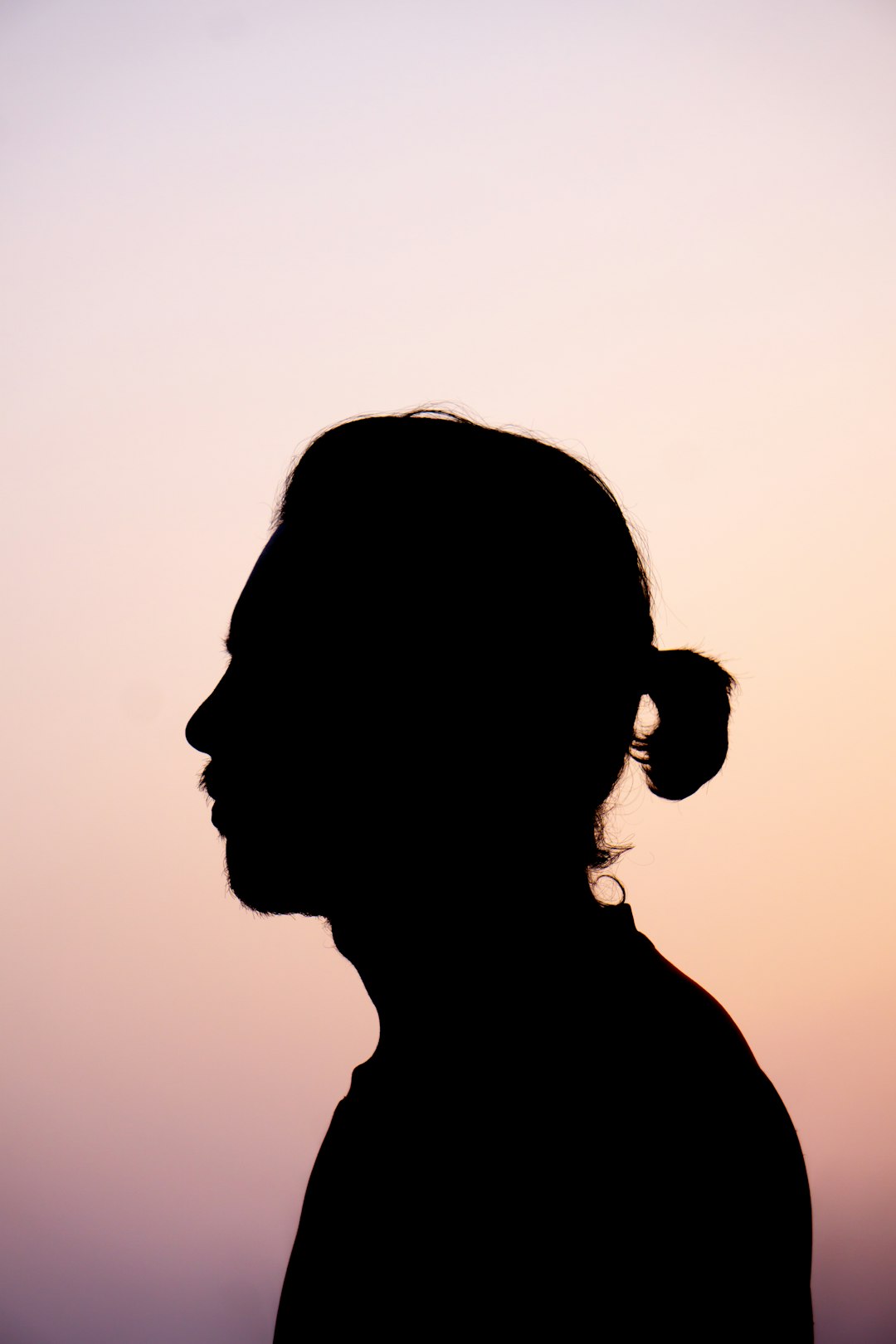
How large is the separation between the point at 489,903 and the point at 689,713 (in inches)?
9.5

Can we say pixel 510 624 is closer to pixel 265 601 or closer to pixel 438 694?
pixel 438 694

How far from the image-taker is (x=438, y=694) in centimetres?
73

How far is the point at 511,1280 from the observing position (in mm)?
554

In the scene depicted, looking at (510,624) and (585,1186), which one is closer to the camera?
(585,1186)

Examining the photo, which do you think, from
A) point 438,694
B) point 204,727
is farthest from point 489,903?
point 204,727

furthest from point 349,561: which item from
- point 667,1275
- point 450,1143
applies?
point 667,1275

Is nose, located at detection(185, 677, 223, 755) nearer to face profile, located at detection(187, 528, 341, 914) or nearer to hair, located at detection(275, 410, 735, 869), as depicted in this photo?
face profile, located at detection(187, 528, 341, 914)

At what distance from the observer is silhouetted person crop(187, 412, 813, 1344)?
0.56m

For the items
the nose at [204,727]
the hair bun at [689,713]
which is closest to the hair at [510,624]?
the hair bun at [689,713]

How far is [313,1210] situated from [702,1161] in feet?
1.15

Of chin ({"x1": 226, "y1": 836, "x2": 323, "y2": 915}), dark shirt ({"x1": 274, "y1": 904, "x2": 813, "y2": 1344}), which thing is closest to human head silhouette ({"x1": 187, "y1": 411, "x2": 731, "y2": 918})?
chin ({"x1": 226, "y1": 836, "x2": 323, "y2": 915})

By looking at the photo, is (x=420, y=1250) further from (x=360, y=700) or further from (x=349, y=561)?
(x=349, y=561)

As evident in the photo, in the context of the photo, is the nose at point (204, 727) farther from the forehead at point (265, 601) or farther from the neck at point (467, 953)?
the neck at point (467, 953)

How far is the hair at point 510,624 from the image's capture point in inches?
28.6
